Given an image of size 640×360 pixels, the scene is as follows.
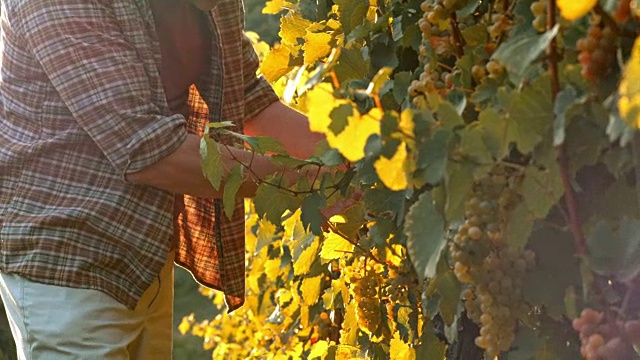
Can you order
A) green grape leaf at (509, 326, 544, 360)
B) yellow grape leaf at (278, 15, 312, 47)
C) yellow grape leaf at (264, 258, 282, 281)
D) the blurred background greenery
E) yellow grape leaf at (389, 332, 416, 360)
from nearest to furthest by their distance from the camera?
1. green grape leaf at (509, 326, 544, 360)
2. yellow grape leaf at (389, 332, 416, 360)
3. yellow grape leaf at (278, 15, 312, 47)
4. yellow grape leaf at (264, 258, 282, 281)
5. the blurred background greenery

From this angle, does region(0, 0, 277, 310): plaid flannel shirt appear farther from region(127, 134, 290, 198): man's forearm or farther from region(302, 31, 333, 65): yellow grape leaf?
region(302, 31, 333, 65): yellow grape leaf

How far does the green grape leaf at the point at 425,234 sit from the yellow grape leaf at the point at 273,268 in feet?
7.80

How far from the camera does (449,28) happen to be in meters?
1.65

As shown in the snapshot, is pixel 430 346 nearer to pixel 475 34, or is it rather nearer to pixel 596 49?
pixel 475 34

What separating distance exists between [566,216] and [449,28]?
376 mm

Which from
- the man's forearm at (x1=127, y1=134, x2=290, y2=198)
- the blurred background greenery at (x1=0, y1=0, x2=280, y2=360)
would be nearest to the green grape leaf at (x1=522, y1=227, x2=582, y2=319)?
the man's forearm at (x1=127, y1=134, x2=290, y2=198)

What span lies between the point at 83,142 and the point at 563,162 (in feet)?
4.83

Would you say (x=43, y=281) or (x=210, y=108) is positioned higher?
(x=210, y=108)

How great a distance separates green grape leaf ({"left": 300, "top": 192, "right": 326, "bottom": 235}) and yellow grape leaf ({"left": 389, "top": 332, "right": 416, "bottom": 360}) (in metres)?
0.34

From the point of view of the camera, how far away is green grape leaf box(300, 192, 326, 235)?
80.3 inches

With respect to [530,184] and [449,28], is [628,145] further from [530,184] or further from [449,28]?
[449,28]

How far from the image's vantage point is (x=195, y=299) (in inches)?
300

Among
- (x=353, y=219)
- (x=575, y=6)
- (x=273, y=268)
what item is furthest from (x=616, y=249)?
(x=273, y=268)

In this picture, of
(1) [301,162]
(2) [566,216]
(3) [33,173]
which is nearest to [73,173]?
(3) [33,173]
